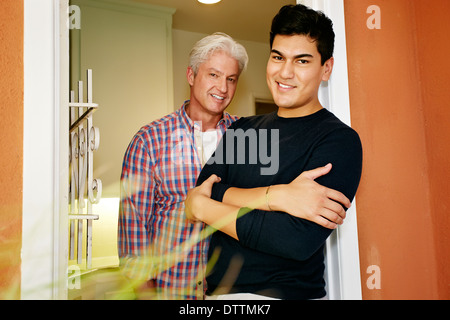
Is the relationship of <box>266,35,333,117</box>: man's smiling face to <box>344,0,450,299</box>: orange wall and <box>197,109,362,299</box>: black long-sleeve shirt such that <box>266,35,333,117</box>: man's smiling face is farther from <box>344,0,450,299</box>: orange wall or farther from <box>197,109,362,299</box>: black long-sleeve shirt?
<box>344,0,450,299</box>: orange wall

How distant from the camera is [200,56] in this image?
1.93 metres

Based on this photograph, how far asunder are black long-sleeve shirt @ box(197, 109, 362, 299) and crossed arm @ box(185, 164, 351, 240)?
0.02 m

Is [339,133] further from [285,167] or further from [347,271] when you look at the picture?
[347,271]

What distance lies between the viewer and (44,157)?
1088 millimetres

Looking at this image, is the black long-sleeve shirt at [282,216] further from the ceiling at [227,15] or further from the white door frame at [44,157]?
the ceiling at [227,15]

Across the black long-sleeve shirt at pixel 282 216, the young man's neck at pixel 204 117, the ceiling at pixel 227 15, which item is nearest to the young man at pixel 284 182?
the black long-sleeve shirt at pixel 282 216

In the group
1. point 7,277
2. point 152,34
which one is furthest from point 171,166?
point 152,34

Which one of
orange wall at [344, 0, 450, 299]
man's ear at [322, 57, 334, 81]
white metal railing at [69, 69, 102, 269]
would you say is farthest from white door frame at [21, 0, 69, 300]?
orange wall at [344, 0, 450, 299]

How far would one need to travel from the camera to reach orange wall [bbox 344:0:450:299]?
1467 mm

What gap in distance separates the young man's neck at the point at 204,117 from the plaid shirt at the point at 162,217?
0.12m

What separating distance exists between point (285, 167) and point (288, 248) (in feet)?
0.84

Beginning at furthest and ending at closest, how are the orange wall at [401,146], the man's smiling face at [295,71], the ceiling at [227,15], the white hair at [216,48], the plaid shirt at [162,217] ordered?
the ceiling at [227,15] → the white hair at [216,48] → the plaid shirt at [162,217] → the orange wall at [401,146] → the man's smiling face at [295,71]

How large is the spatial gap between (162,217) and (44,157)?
29.1 inches

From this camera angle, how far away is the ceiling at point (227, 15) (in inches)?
144
